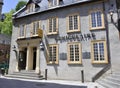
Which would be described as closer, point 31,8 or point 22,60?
point 22,60

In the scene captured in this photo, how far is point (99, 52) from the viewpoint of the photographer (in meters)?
14.1

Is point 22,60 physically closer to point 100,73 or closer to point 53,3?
point 53,3

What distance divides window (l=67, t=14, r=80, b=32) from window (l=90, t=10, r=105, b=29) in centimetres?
153

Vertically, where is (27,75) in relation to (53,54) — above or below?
below

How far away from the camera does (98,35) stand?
1439 centimetres

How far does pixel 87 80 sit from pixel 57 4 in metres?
9.49

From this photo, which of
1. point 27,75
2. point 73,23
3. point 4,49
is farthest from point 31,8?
point 4,49

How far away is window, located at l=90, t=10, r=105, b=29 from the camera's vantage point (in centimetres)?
1455

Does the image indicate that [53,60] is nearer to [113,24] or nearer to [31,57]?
[31,57]

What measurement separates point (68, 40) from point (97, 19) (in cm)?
375

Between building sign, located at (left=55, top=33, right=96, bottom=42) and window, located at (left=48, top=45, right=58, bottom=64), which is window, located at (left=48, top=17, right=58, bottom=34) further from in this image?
window, located at (left=48, top=45, right=58, bottom=64)

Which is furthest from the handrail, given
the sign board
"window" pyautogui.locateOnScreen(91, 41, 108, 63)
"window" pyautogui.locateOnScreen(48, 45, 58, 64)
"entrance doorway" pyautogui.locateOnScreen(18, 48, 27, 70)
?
"entrance doorway" pyautogui.locateOnScreen(18, 48, 27, 70)

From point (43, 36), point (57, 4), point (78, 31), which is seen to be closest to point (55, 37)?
point (43, 36)

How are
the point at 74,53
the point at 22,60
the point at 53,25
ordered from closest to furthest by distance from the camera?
the point at 74,53, the point at 53,25, the point at 22,60
